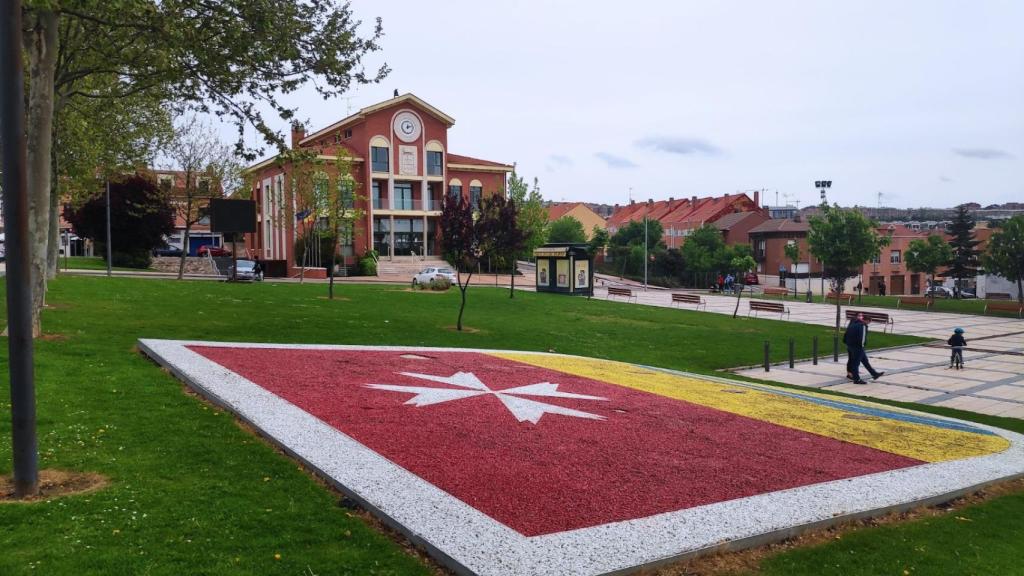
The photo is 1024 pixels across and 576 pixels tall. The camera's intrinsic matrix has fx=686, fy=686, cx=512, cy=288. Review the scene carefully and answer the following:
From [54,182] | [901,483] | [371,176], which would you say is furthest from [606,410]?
[371,176]

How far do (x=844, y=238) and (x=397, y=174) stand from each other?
40958mm

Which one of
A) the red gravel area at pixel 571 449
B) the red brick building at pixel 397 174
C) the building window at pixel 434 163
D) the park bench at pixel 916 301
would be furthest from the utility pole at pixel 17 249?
the building window at pixel 434 163

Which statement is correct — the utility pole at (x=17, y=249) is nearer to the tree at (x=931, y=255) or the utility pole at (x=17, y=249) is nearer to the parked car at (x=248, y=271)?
the parked car at (x=248, y=271)

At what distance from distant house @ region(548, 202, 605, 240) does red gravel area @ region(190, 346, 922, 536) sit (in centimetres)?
9847

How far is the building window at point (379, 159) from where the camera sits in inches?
2358

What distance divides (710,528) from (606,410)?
4.52 meters

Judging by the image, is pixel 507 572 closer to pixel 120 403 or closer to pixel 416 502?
pixel 416 502

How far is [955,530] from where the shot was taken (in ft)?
21.8

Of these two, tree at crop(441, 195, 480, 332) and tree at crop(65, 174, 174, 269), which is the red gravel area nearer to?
tree at crop(441, 195, 480, 332)

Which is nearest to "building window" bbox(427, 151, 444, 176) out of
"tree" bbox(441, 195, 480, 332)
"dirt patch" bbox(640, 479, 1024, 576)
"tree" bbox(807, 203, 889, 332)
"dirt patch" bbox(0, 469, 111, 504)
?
"tree" bbox(807, 203, 889, 332)

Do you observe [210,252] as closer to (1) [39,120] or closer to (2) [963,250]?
(1) [39,120]

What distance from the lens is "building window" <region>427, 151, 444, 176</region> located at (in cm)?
6231

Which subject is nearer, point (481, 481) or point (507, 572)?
point (507, 572)

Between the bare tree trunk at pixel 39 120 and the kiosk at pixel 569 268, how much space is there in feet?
98.8
